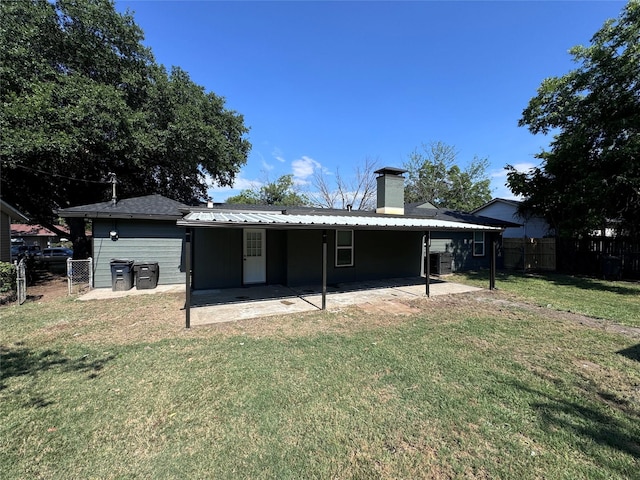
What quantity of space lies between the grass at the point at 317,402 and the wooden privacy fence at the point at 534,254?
1025cm

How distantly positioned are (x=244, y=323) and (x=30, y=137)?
34.4ft

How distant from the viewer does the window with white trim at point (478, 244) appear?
14641 mm

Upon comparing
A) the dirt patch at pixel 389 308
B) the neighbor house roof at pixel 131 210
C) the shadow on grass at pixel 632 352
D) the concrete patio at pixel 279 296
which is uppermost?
the neighbor house roof at pixel 131 210

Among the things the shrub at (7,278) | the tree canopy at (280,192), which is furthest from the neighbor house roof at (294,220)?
the tree canopy at (280,192)

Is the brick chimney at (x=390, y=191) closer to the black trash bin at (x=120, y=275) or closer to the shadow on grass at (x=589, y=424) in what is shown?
the shadow on grass at (x=589, y=424)

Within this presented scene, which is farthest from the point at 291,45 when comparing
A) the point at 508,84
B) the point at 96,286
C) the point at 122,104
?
the point at 96,286

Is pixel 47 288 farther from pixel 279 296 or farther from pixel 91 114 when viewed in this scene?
pixel 279 296

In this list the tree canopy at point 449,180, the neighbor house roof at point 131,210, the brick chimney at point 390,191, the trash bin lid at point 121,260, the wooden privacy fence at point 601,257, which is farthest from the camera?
the tree canopy at point 449,180

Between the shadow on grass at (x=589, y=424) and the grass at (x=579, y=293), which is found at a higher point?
the grass at (x=579, y=293)

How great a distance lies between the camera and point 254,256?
9.48 meters

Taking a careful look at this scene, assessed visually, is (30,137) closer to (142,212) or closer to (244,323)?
(142,212)

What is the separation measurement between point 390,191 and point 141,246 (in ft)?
30.4

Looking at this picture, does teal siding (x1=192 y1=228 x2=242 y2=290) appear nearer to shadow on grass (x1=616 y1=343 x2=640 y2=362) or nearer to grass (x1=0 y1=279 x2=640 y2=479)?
grass (x1=0 y1=279 x2=640 y2=479)

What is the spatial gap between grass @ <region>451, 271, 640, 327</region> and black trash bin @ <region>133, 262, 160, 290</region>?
10.8 m
